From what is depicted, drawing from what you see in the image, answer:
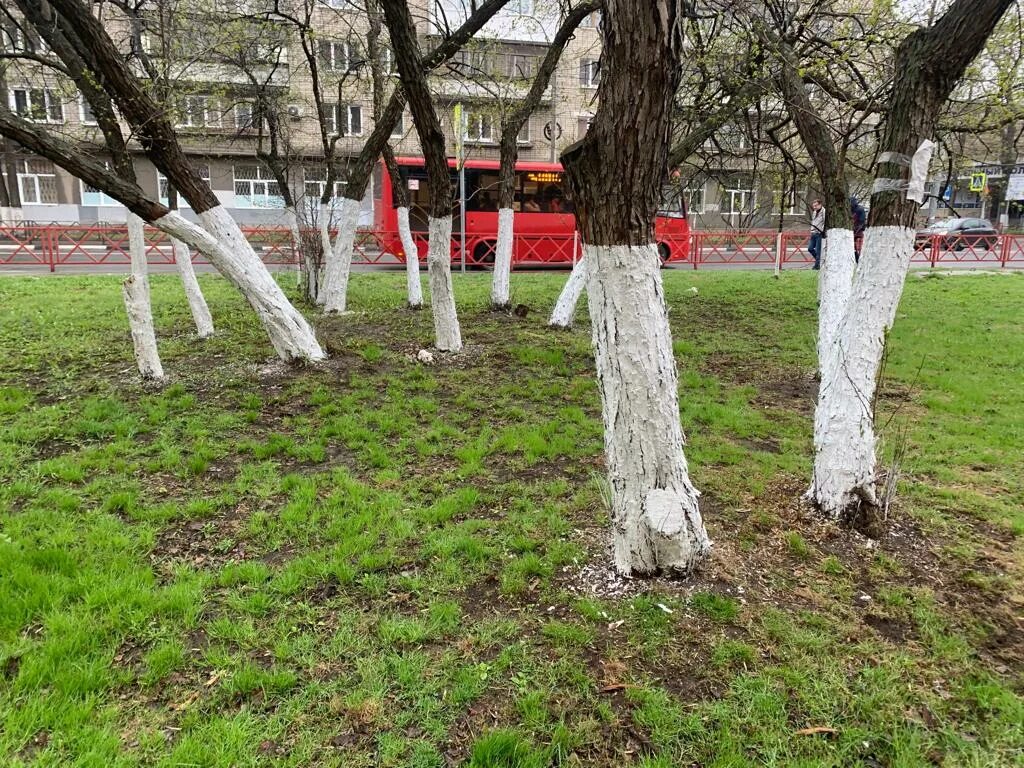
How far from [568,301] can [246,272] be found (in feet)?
12.7

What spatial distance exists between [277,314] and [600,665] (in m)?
4.60

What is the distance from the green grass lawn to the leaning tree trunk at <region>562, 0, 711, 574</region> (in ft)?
0.91

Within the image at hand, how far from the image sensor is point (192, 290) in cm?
712

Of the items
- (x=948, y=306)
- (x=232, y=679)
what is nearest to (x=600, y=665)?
(x=232, y=679)

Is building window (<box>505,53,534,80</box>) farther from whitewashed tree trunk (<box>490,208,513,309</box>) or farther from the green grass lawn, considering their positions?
the green grass lawn

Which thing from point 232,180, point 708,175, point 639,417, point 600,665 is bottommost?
point 600,665

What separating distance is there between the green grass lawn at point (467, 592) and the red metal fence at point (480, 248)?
31.6ft

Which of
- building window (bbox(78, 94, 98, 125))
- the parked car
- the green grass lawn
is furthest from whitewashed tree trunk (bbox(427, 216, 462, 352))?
the parked car

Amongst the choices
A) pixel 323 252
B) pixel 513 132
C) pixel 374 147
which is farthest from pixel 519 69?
pixel 323 252

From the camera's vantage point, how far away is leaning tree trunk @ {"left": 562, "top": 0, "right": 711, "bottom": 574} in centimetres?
225

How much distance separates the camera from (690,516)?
105 inches

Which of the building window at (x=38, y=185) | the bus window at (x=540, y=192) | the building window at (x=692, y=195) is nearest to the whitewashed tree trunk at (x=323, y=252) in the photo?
the building window at (x=692, y=195)

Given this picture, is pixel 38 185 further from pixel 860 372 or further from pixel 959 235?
pixel 959 235

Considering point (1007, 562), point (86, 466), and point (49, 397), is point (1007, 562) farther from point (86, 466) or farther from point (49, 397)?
point (49, 397)
